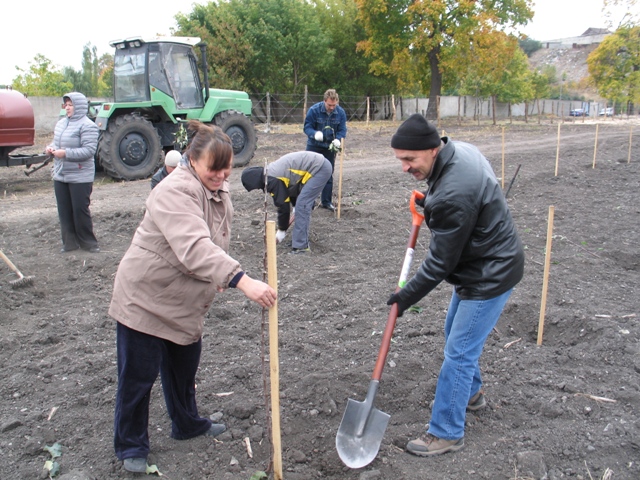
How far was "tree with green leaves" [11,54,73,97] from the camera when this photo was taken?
2639 centimetres

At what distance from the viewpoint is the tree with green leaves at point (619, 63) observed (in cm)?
2597

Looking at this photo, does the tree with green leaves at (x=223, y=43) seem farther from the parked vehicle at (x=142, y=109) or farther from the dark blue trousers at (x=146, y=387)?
the dark blue trousers at (x=146, y=387)

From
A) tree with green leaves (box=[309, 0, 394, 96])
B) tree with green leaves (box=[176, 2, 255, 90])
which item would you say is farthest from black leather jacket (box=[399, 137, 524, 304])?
tree with green leaves (box=[309, 0, 394, 96])

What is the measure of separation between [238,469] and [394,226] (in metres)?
4.83

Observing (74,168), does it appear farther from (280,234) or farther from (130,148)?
(130,148)

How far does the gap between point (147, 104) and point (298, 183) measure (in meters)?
5.95

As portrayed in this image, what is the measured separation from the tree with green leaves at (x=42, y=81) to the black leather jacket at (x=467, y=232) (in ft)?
91.3

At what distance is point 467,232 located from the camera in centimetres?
242

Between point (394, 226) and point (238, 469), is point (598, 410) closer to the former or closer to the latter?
point (238, 469)

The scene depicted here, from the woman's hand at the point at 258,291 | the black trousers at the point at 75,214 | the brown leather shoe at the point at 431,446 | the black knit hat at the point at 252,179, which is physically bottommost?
the brown leather shoe at the point at 431,446

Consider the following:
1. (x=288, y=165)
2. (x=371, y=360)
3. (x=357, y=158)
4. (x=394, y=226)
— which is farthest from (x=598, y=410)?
(x=357, y=158)

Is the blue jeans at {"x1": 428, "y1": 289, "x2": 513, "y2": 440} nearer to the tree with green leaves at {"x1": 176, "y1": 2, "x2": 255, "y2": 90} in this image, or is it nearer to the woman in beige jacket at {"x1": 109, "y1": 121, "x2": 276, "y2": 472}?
the woman in beige jacket at {"x1": 109, "y1": 121, "x2": 276, "y2": 472}

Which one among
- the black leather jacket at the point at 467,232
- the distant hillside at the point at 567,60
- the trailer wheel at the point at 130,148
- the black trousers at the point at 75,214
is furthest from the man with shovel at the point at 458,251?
the distant hillside at the point at 567,60

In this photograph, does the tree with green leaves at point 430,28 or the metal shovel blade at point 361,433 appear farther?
the tree with green leaves at point 430,28
